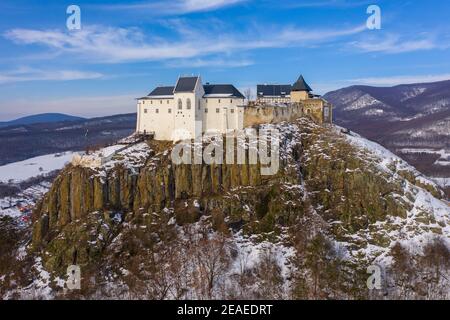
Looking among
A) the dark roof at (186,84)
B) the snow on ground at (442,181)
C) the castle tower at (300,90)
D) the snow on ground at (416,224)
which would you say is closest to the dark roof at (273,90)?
the castle tower at (300,90)

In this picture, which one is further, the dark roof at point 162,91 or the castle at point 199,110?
the dark roof at point 162,91

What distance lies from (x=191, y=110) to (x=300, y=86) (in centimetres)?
2339

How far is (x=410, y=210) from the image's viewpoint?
65.8 m

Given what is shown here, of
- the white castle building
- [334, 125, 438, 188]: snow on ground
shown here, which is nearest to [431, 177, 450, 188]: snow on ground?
[334, 125, 438, 188]: snow on ground

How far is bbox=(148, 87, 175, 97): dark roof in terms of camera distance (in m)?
85.0

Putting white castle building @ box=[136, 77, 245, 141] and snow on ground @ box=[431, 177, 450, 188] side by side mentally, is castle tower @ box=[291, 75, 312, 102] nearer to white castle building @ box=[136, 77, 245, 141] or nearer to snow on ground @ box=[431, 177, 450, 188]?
white castle building @ box=[136, 77, 245, 141]

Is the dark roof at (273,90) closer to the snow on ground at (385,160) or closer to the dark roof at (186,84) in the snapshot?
the dark roof at (186,84)

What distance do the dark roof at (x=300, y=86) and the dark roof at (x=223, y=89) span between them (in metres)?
12.1

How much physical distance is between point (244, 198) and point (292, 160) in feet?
37.1

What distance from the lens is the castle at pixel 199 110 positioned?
81.4 meters

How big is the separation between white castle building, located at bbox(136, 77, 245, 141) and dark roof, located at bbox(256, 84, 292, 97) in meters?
8.31

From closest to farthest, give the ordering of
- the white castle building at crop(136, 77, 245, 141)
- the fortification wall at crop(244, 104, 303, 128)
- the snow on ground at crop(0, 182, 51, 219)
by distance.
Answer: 1. the white castle building at crop(136, 77, 245, 141)
2. the fortification wall at crop(244, 104, 303, 128)
3. the snow on ground at crop(0, 182, 51, 219)

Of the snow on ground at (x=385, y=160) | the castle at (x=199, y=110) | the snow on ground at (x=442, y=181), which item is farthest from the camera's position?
the snow on ground at (x=442, y=181)
